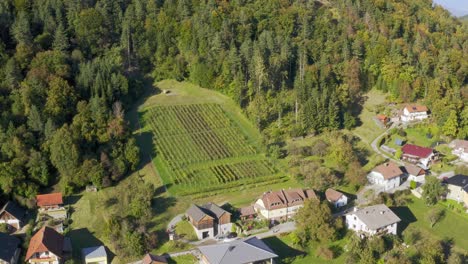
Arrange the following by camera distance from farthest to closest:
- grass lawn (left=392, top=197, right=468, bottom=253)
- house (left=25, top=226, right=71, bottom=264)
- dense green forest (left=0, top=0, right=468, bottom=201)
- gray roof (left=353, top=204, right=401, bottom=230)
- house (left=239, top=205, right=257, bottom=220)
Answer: dense green forest (left=0, top=0, right=468, bottom=201), house (left=239, top=205, right=257, bottom=220), grass lawn (left=392, top=197, right=468, bottom=253), gray roof (left=353, top=204, right=401, bottom=230), house (left=25, top=226, right=71, bottom=264)

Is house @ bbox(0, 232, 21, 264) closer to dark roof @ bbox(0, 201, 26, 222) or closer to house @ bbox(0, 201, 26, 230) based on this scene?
house @ bbox(0, 201, 26, 230)

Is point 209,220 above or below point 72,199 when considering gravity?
above

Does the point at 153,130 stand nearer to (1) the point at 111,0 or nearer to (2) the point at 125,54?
(2) the point at 125,54

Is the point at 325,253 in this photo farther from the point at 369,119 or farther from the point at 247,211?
the point at 369,119

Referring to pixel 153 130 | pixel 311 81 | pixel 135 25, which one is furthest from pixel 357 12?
pixel 153 130

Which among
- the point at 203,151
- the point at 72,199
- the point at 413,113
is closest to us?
the point at 72,199

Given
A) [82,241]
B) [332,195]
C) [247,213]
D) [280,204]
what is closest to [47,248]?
[82,241]

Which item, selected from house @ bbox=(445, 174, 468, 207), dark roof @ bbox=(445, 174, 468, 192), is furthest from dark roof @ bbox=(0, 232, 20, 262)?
dark roof @ bbox=(445, 174, 468, 192)
